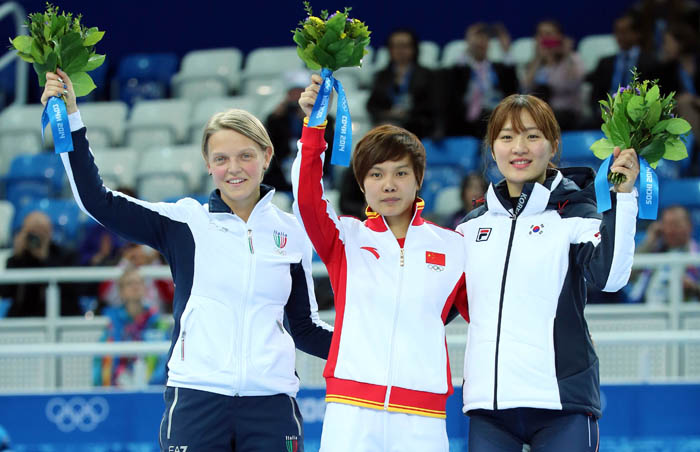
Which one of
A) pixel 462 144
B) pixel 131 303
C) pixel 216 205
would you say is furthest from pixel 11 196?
pixel 216 205

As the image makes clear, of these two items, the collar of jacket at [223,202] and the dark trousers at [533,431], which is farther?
the collar of jacket at [223,202]

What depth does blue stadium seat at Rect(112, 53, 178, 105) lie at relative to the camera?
10.8 meters

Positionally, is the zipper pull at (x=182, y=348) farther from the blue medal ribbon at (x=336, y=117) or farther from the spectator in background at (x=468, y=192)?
the spectator in background at (x=468, y=192)

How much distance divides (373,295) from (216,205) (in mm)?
611

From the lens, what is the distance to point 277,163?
8.13m

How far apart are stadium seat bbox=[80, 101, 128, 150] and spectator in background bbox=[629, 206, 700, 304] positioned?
5073mm

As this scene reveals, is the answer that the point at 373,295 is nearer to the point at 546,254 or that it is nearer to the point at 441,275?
the point at 441,275

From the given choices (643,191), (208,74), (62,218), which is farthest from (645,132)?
(208,74)

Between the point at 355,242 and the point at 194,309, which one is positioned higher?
the point at 355,242

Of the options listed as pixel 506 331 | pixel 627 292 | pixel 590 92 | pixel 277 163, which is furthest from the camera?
pixel 590 92

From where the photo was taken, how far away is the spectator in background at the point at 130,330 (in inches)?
251

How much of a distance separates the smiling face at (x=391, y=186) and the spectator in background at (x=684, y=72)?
5.00m

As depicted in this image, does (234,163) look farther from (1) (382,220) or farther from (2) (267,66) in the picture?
(2) (267,66)

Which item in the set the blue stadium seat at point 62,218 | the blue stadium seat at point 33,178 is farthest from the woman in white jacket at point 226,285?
the blue stadium seat at point 33,178
